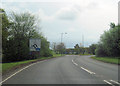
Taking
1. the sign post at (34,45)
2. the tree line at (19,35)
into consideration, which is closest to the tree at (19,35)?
the tree line at (19,35)

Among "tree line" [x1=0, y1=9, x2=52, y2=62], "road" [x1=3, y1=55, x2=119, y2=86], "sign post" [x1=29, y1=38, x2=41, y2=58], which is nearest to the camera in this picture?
"road" [x1=3, y1=55, x2=119, y2=86]

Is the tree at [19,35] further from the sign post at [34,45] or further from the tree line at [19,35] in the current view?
the sign post at [34,45]

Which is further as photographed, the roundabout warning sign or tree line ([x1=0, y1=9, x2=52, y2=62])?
tree line ([x1=0, y1=9, x2=52, y2=62])

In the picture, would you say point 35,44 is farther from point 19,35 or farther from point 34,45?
point 19,35

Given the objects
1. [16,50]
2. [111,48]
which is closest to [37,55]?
[16,50]

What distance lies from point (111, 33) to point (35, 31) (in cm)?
1976

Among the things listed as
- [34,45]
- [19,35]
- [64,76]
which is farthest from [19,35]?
[64,76]

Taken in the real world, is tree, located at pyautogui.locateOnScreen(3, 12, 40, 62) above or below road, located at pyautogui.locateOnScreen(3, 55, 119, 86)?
above

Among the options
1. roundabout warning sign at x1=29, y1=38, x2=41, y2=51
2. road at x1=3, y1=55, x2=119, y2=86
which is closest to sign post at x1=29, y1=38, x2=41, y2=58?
roundabout warning sign at x1=29, y1=38, x2=41, y2=51

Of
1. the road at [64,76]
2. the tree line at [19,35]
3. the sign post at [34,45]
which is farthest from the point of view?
the tree line at [19,35]

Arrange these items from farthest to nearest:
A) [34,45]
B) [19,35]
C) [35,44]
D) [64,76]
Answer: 1. [19,35]
2. [34,45]
3. [35,44]
4. [64,76]

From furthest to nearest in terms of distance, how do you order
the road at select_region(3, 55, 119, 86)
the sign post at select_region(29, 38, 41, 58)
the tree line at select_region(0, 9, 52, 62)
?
the tree line at select_region(0, 9, 52, 62) → the sign post at select_region(29, 38, 41, 58) → the road at select_region(3, 55, 119, 86)

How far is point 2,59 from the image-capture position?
42.9 metres

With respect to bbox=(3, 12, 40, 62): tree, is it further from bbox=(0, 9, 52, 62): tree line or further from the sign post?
the sign post
